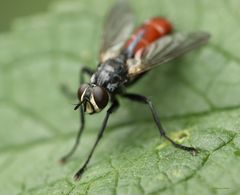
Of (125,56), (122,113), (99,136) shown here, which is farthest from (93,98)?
(125,56)

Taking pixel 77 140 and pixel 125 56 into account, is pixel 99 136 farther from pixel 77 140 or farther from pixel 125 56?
pixel 125 56

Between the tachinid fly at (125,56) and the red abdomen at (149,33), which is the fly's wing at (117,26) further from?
the red abdomen at (149,33)

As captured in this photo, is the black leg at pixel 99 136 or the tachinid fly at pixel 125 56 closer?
the black leg at pixel 99 136

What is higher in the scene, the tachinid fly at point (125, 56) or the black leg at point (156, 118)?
the tachinid fly at point (125, 56)

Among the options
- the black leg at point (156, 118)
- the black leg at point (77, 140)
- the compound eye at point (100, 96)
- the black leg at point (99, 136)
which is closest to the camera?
the black leg at point (156, 118)

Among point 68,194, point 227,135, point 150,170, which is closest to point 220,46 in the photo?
point 227,135

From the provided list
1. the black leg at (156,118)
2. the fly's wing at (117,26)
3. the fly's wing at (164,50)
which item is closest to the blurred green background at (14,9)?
the fly's wing at (117,26)

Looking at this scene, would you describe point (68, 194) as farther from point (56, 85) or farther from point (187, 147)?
point (56, 85)
